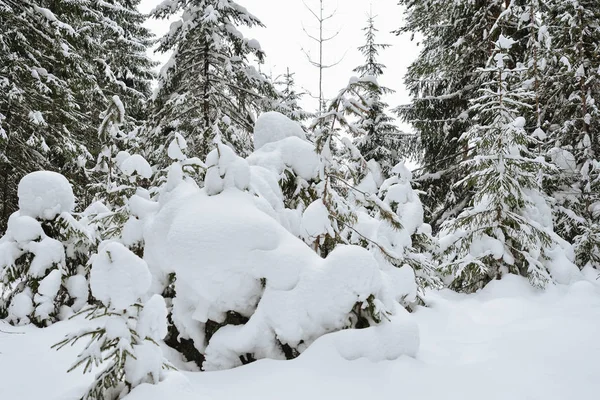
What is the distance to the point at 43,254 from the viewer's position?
4590mm

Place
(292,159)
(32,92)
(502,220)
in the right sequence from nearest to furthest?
(292,159) < (502,220) < (32,92)

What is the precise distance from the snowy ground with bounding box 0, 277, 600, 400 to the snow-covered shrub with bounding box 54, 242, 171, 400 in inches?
5.8

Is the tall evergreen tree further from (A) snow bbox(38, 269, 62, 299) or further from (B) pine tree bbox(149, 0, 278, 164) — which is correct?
(A) snow bbox(38, 269, 62, 299)

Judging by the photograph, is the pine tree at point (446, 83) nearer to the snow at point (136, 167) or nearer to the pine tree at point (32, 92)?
the snow at point (136, 167)

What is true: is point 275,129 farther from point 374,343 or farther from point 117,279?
point 117,279

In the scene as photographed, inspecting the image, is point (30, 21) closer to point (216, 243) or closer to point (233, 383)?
point (216, 243)

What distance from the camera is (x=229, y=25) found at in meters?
10.2

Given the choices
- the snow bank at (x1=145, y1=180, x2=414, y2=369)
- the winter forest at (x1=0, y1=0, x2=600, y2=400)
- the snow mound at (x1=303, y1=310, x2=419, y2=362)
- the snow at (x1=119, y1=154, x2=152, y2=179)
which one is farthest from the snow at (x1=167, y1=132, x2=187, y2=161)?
the snow mound at (x1=303, y1=310, x2=419, y2=362)

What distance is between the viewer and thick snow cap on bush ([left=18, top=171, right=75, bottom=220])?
15.6 feet

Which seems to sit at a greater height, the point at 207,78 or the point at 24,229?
the point at 207,78

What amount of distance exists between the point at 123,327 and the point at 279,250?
1.69 m

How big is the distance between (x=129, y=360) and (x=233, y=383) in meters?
1.01

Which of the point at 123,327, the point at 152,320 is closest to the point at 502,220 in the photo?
the point at 152,320

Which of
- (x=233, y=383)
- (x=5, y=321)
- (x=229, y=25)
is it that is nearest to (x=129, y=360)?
(x=233, y=383)
